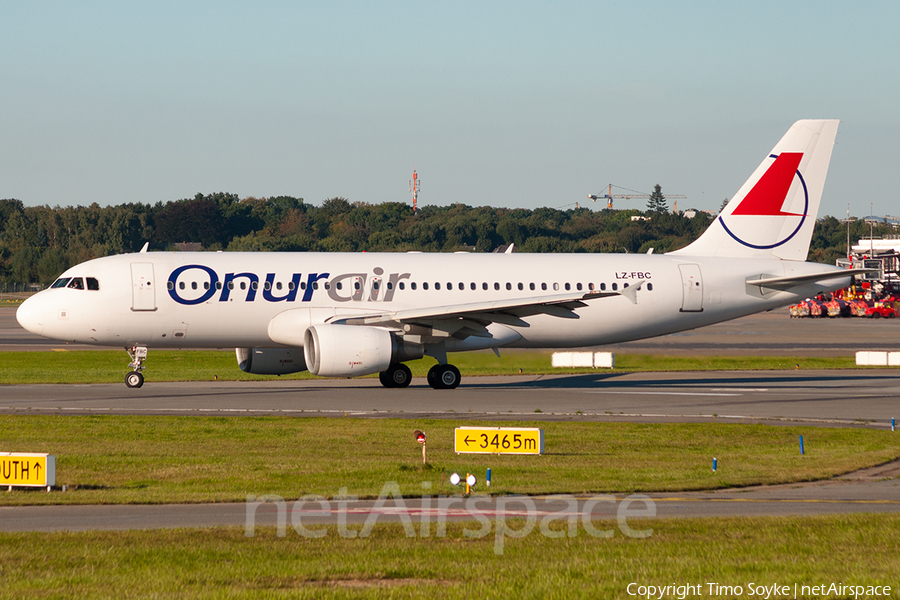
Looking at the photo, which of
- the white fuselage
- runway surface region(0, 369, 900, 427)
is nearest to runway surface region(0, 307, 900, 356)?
runway surface region(0, 369, 900, 427)

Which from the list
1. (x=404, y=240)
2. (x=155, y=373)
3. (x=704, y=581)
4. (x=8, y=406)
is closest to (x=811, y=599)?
(x=704, y=581)

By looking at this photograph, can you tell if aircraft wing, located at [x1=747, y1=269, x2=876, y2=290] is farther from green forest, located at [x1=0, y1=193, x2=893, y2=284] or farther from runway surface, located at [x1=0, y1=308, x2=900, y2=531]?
green forest, located at [x1=0, y1=193, x2=893, y2=284]

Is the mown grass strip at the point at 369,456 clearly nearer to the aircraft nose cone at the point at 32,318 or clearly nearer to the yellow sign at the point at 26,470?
the yellow sign at the point at 26,470

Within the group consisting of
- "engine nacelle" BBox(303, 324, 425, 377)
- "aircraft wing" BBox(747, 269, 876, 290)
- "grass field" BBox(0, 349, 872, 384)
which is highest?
"aircraft wing" BBox(747, 269, 876, 290)

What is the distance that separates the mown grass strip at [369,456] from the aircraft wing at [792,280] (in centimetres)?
1221

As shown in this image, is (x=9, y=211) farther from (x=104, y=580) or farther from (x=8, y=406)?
(x=104, y=580)

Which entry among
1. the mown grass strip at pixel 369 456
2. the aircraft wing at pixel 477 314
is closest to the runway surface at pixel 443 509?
the mown grass strip at pixel 369 456

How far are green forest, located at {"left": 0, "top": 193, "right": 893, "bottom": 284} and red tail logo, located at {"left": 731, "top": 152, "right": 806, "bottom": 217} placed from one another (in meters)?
94.6

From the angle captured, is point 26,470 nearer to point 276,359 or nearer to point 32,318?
point 32,318

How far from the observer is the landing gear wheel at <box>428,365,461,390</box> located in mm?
34875

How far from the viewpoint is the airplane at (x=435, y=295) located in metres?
32.9

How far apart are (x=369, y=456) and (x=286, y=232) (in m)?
162

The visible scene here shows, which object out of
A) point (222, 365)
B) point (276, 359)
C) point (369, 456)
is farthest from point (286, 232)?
point (369, 456)

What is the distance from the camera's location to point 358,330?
31859mm
